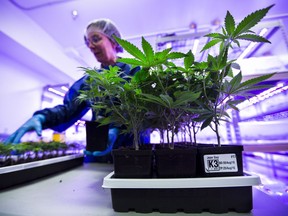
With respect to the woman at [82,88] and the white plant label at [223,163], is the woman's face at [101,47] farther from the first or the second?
the white plant label at [223,163]

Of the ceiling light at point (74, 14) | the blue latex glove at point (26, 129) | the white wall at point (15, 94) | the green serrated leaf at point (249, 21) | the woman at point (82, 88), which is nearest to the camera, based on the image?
the green serrated leaf at point (249, 21)

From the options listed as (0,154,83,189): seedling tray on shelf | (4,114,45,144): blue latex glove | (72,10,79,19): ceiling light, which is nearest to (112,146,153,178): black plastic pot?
(0,154,83,189): seedling tray on shelf

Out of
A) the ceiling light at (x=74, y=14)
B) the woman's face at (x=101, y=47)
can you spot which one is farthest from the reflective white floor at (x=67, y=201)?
the ceiling light at (x=74, y=14)

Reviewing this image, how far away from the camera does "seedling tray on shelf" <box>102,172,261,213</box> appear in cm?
34

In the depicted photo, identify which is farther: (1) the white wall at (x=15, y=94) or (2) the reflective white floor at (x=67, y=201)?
(1) the white wall at (x=15, y=94)

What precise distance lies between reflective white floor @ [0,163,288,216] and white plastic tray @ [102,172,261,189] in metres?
0.07

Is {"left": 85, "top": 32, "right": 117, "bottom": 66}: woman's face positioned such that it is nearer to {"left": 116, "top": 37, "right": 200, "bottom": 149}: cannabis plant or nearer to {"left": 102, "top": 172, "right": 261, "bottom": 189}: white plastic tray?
{"left": 116, "top": 37, "right": 200, "bottom": 149}: cannabis plant

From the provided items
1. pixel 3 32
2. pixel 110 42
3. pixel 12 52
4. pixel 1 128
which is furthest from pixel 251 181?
pixel 12 52

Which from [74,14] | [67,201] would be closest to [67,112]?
[67,201]

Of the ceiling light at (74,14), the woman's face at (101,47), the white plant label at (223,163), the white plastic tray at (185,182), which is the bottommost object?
Result: the white plastic tray at (185,182)

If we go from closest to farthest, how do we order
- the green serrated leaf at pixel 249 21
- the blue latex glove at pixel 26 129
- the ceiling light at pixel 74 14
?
1. the green serrated leaf at pixel 249 21
2. the blue latex glove at pixel 26 129
3. the ceiling light at pixel 74 14

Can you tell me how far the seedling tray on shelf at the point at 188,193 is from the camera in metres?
0.34

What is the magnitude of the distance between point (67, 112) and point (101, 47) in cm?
51

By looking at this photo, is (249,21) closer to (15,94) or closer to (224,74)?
(224,74)
